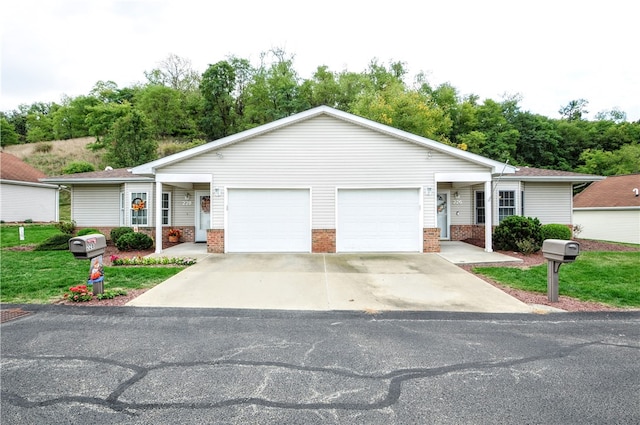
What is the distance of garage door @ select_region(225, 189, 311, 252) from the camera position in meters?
12.0

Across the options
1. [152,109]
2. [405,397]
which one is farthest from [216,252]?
[152,109]

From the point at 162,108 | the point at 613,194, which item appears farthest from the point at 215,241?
the point at 162,108

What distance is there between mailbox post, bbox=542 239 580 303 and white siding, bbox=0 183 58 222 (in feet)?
90.5

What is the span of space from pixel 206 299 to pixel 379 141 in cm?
830

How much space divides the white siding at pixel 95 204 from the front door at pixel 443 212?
566 inches

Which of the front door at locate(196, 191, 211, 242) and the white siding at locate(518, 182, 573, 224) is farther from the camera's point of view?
the white siding at locate(518, 182, 573, 224)

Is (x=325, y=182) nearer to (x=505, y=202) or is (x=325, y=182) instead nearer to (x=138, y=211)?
(x=505, y=202)

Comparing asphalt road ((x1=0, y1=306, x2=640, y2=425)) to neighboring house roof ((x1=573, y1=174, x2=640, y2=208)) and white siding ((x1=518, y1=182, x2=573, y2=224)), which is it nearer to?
white siding ((x1=518, y1=182, x2=573, y2=224))

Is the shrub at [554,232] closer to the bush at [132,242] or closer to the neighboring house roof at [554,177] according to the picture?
the neighboring house roof at [554,177]

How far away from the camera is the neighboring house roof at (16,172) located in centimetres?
2153

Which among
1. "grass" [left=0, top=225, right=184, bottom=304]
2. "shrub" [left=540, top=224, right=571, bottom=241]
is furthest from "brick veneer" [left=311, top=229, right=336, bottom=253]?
"shrub" [left=540, top=224, right=571, bottom=241]

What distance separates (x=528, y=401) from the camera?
2.98 m

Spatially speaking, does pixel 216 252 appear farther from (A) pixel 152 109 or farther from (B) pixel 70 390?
(A) pixel 152 109

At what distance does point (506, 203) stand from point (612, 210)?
38.0 ft
